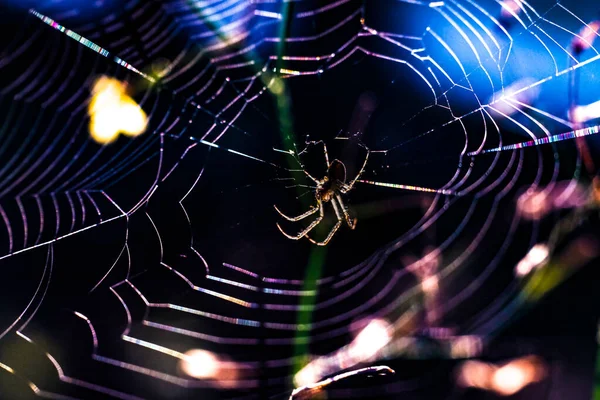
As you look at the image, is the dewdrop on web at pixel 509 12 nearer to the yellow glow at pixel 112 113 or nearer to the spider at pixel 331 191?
the spider at pixel 331 191

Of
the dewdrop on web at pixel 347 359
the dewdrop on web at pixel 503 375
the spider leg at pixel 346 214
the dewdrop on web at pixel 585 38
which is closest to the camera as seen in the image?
the dewdrop on web at pixel 585 38

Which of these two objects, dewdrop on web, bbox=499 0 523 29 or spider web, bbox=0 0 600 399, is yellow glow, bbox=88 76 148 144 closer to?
spider web, bbox=0 0 600 399

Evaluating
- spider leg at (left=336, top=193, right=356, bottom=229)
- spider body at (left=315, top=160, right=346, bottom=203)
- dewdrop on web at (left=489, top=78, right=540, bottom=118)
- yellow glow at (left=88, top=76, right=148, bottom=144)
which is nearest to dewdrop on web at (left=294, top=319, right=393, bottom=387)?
spider leg at (left=336, top=193, right=356, bottom=229)

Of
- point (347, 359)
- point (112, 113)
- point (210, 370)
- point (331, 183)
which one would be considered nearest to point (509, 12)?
point (331, 183)

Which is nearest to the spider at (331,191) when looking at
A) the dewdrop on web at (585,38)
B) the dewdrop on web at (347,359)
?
the dewdrop on web at (347,359)

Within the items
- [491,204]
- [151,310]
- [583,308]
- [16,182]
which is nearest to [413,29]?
[491,204]

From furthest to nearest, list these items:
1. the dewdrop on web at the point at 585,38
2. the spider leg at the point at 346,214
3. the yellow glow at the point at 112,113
A: 1. the spider leg at the point at 346,214
2. the yellow glow at the point at 112,113
3. the dewdrop on web at the point at 585,38

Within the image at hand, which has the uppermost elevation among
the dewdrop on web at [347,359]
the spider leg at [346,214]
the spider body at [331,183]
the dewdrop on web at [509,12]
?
the dewdrop on web at [509,12]
